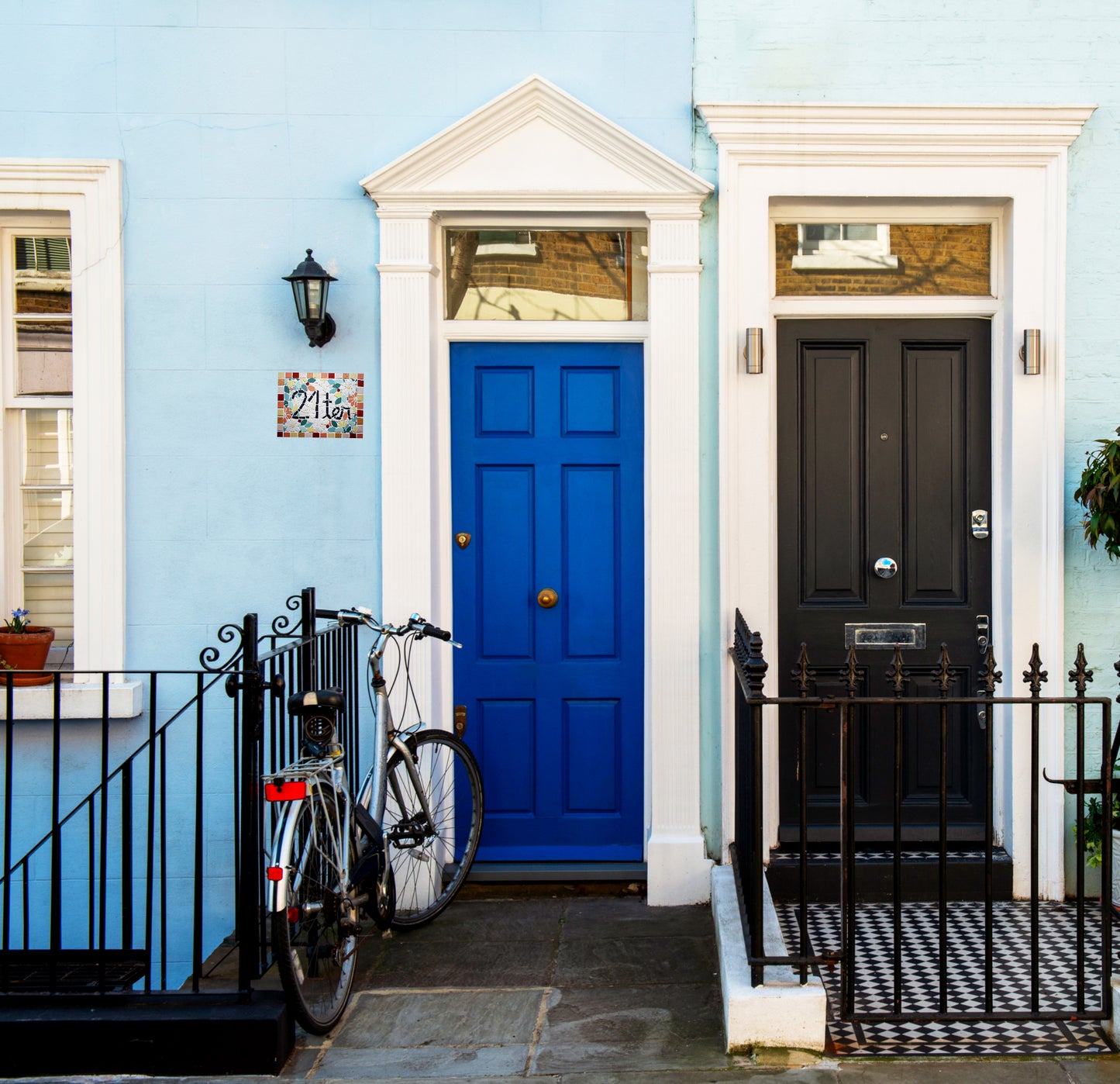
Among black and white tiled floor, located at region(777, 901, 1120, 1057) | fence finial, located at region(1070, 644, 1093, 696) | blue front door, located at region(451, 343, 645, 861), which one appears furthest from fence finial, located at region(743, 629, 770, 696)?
blue front door, located at region(451, 343, 645, 861)

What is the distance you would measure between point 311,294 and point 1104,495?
10.6ft

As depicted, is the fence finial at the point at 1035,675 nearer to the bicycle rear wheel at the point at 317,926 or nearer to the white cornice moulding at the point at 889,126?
the bicycle rear wheel at the point at 317,926

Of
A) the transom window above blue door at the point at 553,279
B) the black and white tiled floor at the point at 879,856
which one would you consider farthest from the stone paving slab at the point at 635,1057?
the transom window above blue door at the point at 553,279

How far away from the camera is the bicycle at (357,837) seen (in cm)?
328

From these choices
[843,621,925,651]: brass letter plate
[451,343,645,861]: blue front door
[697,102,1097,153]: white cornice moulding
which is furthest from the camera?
[451,343,645,861]: blue front door

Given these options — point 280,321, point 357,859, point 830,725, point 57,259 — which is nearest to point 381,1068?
point 357,859

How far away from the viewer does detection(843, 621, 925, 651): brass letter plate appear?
4781 mm

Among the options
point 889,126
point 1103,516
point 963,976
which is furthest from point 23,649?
point 1103,516

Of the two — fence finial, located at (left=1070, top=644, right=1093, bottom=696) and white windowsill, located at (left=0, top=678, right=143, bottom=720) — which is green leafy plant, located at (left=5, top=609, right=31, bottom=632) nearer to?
white windowsill, located at (left=0, top=678, right=143, bottom=720)

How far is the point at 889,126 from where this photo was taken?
4574 mm

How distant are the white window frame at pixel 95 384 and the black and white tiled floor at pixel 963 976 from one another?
10.1ft

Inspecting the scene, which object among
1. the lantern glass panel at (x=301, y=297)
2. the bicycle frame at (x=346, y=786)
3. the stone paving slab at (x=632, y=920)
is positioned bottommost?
the stone paving slab at (x=632, y=920)

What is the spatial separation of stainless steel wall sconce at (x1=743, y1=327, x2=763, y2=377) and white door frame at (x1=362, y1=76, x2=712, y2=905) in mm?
220

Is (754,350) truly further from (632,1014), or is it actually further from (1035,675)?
(632,1014)
